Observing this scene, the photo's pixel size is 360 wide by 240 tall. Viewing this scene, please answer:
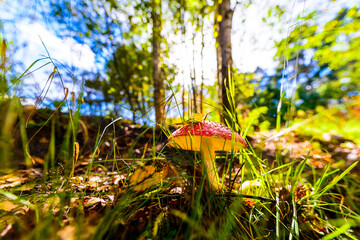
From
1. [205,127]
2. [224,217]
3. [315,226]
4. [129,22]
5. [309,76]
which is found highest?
→ [309,76]

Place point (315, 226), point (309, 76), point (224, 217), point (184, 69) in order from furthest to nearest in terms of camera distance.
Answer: point (309, 76), point (184, 69), point (315, 226), point (224, 217)

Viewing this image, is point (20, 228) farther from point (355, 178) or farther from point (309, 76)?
point (309, 76)

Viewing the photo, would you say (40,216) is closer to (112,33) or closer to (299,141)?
(299,141)

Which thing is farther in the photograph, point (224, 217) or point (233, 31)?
point (233, 31)

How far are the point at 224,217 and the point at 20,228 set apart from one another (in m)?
0.54

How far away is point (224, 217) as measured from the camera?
526 mm

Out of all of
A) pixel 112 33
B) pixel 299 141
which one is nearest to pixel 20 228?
pixel 299 141

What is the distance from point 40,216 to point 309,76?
14163 millimetres

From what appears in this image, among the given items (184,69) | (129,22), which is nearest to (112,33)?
(129,22)

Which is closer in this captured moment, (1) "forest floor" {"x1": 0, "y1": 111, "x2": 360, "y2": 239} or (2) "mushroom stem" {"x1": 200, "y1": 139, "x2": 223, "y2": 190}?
(1) "forest floor" {"x1": 0, "y1": 111, "x2": 360, "y2": 239}

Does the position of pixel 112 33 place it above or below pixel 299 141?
above

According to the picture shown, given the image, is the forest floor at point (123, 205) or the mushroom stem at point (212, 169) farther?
the mushroom stem at point (212, 169)

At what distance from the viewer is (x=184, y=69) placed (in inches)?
35.9

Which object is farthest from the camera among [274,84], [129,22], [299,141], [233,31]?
[274,84]
